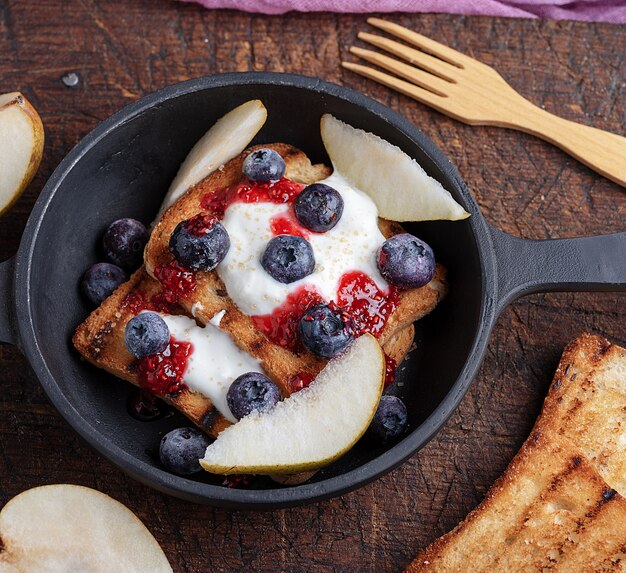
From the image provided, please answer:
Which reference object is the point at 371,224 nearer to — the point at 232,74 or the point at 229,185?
the point at 229,185

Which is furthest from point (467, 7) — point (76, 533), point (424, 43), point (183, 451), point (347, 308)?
point (76, 533)

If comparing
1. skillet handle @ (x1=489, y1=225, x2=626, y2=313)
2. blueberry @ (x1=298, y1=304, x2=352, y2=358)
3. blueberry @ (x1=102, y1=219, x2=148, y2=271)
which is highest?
skillet handle @ (x1=489, y1=225, x2=626, y2=313)

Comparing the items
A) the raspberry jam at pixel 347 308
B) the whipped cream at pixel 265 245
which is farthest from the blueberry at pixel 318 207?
the raspberry jam at pixel 347 308

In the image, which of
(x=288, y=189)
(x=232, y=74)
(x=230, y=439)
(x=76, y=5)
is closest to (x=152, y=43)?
(x=76, y=5)

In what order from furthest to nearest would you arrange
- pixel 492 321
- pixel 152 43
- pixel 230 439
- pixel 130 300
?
1. pixel 152 43
2. pixel 130 300
3. pixel 492 321
4. pixel 230 439

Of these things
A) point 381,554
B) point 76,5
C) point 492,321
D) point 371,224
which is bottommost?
point 381,554

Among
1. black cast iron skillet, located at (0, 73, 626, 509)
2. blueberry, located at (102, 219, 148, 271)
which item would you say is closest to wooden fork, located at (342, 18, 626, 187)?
black cast iron skillet, located at (0, 73, 626, 509)

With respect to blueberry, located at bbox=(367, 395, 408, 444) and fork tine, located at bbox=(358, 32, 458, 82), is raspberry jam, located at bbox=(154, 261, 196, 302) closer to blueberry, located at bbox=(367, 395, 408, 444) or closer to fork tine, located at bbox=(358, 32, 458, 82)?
blueberry, located at bbox=(367, 395, 408, 444)
